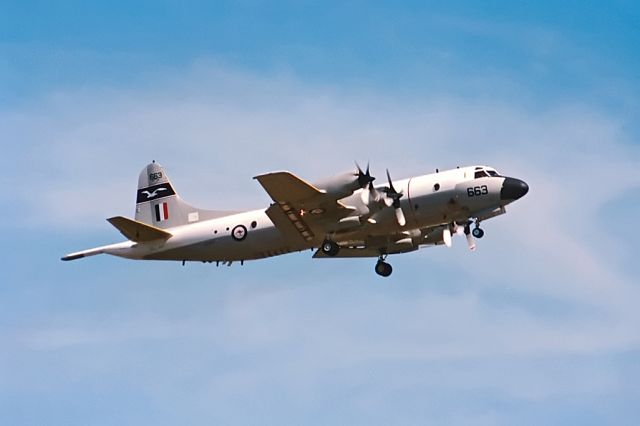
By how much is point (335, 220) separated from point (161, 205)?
8193 millimetres

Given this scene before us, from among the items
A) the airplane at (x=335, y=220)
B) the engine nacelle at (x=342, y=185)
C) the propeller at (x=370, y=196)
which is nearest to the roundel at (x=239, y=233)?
the airplane at (x=335, y=220)

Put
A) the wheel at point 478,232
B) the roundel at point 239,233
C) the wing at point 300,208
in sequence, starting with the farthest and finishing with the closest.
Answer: the roundel at point 239,233
the wheel at point 478,232
the wing at point 300,208

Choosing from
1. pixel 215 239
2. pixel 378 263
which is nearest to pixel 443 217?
pixel 378 263

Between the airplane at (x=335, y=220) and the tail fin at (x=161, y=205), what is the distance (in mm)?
51

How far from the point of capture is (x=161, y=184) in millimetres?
45000

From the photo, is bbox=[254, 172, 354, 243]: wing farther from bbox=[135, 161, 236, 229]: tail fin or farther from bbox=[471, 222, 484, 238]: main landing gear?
bbox=[471, 222, 484, 238]: main landing gear

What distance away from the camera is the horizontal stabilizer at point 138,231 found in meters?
40.9

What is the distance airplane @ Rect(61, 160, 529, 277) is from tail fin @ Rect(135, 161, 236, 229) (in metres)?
0.05

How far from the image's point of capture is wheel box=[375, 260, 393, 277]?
43.0 metres

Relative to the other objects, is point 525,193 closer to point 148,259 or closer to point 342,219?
point 342,219

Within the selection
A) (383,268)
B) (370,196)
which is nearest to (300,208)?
(370,196)

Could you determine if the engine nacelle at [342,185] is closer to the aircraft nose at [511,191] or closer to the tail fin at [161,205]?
the aircraft nose at [511,191]

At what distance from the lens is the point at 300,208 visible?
38.8 metres

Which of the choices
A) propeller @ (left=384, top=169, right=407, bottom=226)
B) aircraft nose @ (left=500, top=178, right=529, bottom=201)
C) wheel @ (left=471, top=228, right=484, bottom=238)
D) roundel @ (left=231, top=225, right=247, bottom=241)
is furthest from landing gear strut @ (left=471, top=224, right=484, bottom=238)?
roundel @ (left=231, top=225, right=247, bottom=241)
